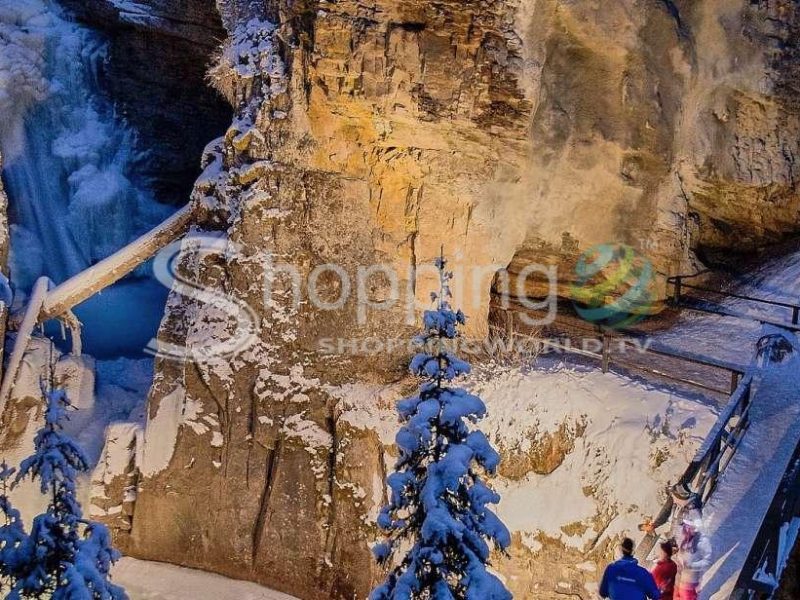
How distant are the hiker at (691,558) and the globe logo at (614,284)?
726 cm

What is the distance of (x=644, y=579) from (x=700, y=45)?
9526 millimetres

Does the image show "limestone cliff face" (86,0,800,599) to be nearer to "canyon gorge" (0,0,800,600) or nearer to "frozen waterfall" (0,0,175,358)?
"canyon gorge" (0,0,800,600)

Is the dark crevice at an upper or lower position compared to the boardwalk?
lower

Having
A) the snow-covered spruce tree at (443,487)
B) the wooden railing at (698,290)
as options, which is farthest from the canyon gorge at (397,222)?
the snow-covered spruce tree at (443,487)

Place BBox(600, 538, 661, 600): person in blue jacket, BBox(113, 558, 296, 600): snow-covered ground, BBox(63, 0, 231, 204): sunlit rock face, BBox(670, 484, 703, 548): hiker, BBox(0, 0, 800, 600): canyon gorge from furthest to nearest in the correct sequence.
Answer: BBox(63, 0, 231, 204): sunlit rock face
BBox(113, 558, 296, 600): snow-covered ground
BBox(0, 0, 800, 600): canyon gorge
BBox(670, 484, 703, 548): hiker
BBox(600, 538, 661, 600): person in blue jacket

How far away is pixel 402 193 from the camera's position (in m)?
11.9

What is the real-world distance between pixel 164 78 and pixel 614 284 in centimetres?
→ 1146

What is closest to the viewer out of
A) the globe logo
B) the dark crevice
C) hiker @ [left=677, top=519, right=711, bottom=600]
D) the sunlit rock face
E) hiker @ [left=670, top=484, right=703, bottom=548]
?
hiker @ [left=677, top=519, right=711, bottom=600]

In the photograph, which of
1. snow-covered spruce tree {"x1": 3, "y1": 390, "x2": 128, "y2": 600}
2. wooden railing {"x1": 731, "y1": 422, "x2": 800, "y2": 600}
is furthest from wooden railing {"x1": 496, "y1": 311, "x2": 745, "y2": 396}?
snow-covered spruce tree {"x1": 3, "y1": 390, "x2": 128, "y2": 600}

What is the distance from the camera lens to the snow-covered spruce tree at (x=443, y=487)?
6254 mm

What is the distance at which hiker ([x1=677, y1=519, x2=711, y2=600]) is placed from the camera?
623 cm

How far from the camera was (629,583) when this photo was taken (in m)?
5.88

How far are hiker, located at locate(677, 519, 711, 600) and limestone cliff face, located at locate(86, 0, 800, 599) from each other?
5654mm

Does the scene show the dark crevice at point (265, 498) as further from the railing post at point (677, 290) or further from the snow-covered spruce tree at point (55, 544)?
the railing post at point (677, 290)
